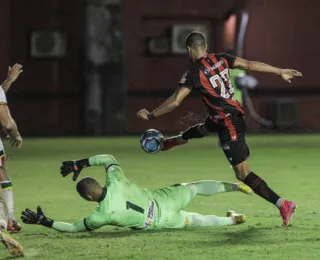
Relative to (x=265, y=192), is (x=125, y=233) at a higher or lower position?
lower

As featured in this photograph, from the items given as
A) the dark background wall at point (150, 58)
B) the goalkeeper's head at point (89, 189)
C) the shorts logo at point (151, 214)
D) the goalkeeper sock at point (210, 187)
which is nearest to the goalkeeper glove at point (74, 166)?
the goalkeeper's head at point (89, 189)

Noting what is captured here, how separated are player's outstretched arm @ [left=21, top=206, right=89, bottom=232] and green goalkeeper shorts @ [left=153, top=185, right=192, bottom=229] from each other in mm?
815

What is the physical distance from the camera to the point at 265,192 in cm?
1066

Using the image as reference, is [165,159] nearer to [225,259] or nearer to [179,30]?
[179,30]

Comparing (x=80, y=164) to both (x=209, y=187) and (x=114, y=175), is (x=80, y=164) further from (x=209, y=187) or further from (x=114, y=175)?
(x=209, y=187)

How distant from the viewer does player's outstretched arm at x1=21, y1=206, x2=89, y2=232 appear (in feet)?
32.3

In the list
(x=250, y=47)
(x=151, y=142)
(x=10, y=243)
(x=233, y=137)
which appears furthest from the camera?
(x=250, y=47)

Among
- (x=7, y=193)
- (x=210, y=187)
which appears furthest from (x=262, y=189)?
(x=7, y=193)

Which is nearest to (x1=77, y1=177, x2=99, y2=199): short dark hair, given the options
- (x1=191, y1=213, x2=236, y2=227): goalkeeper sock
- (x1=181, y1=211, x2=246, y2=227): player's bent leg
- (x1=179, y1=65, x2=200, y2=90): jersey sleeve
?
(x1=181, y1=211, x2=246, y2=227): player's bent leg

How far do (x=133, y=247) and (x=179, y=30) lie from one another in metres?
18.2

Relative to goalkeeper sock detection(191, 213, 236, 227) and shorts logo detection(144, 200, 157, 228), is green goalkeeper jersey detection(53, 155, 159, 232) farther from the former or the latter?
goalkeeper sock detection(191, 213, 236, 227)

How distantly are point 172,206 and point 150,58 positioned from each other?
57.9ft

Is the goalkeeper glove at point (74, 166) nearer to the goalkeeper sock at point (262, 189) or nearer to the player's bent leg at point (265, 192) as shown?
the player's bent leg at point (265, 192)

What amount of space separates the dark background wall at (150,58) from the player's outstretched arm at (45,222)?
1762cm
